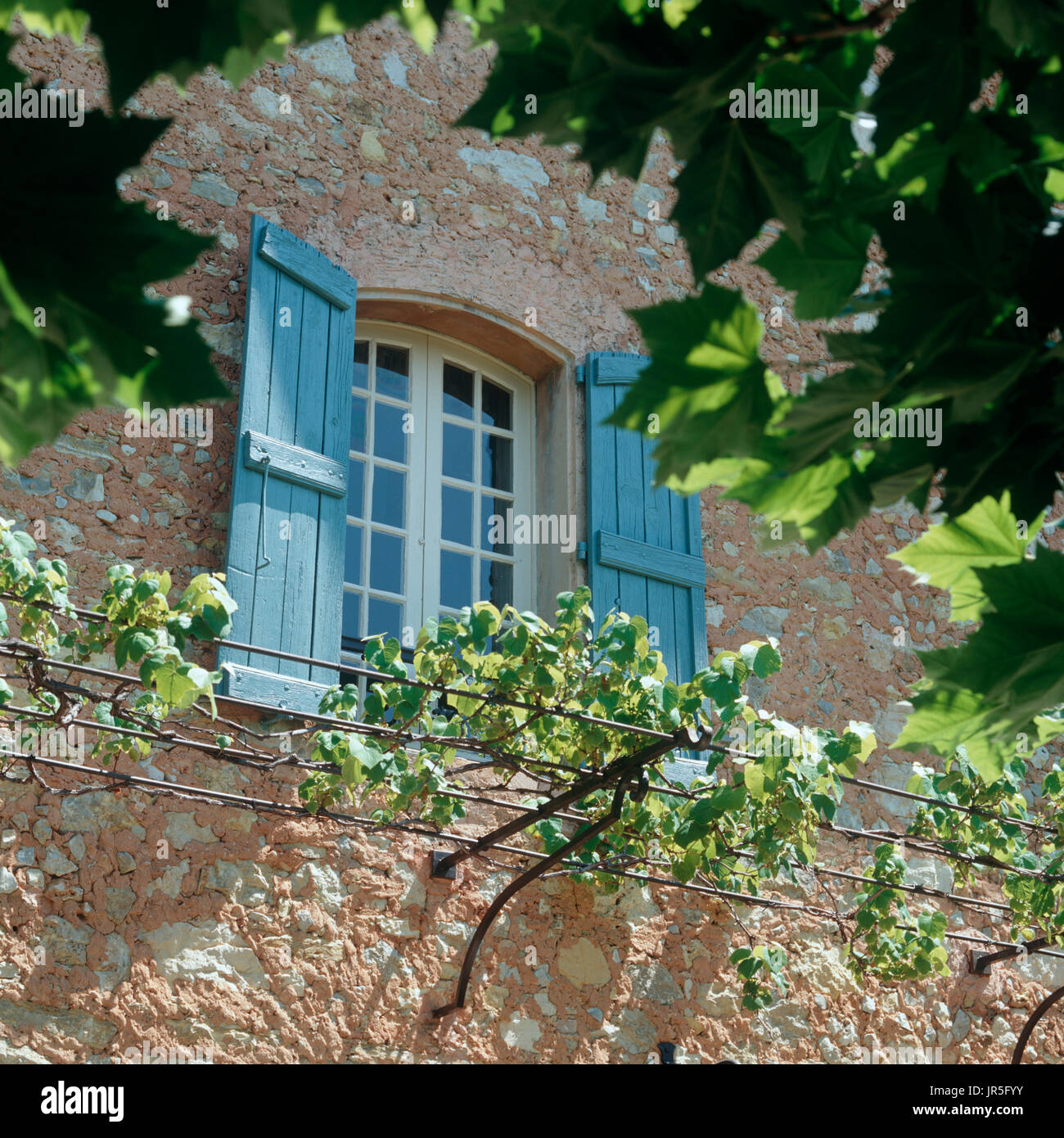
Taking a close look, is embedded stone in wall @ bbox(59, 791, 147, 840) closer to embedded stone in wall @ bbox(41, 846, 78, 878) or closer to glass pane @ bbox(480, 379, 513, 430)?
Result: embedded stone in wall @ bbox(41, 846, 78, 878)

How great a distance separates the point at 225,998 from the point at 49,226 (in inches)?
135

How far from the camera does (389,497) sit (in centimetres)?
515

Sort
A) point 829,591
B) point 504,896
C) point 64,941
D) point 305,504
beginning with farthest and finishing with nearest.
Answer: point 829,591
point 305,504
point 504,896
point 64,941

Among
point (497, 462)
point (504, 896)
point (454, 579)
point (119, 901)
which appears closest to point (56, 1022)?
point (119, 901)

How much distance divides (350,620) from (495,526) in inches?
30.8

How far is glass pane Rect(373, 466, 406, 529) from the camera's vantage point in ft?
16.8

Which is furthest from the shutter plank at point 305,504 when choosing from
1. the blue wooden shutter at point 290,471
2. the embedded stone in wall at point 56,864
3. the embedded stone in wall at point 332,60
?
the embedded stone in wall at point 332,60

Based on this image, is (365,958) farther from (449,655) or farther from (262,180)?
(262,180)

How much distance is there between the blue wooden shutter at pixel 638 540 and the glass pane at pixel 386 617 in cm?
72

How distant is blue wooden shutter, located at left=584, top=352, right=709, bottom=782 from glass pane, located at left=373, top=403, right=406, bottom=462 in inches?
28.7

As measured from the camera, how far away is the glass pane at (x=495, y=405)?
18.2 ft

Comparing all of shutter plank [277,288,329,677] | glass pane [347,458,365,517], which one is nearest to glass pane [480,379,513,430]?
glass pane [347,458,365,517]

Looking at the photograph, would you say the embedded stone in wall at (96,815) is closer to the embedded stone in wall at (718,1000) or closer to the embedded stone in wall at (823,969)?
the embedded stone in wall at (718,1000)

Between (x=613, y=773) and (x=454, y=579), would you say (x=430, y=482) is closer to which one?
(x=454, y=579)
